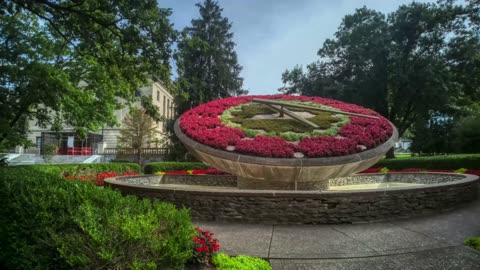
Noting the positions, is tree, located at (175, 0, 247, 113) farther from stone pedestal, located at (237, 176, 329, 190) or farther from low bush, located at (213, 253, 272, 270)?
low bush, located at (213, 253, 272, 270)

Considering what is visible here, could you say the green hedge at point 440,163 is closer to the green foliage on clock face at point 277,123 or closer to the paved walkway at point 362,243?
the green foliage on clock face at point 277,123

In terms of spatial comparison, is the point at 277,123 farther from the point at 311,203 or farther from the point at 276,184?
the point at 311,203

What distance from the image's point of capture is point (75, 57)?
20.7m

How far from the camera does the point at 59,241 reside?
3.37 meters

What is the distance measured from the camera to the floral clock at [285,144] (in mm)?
8289

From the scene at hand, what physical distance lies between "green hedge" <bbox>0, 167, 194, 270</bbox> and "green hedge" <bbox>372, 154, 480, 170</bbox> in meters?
15.0

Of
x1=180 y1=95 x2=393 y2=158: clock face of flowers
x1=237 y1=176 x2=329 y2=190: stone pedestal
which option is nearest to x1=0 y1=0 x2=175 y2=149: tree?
x1=180 y1=95 x2=393 y2=158: clock face of flowers

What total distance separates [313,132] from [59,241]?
7.20 m

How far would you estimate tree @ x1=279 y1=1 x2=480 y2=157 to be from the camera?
2773cm

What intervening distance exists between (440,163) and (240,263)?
50.6 ft

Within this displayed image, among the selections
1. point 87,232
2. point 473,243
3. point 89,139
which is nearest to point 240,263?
point 87,232

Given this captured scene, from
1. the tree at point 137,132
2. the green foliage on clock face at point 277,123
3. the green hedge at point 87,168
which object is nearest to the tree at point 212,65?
the tree at point 137,132

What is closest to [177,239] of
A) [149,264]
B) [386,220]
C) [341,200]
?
[149,264]

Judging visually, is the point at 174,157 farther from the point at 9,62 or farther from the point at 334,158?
the point at 334,158
